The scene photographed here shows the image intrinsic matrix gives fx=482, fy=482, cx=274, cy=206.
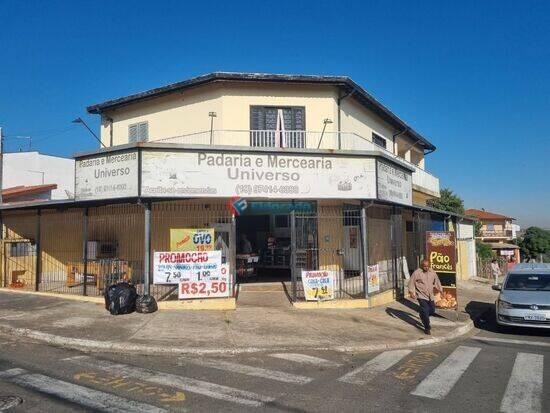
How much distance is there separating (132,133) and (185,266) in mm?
8457

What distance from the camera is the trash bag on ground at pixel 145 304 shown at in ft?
37.5

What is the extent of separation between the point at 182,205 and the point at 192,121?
3642mm

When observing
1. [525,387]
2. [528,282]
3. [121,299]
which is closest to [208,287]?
[121,299]

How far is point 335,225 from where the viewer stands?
1603 centimetres

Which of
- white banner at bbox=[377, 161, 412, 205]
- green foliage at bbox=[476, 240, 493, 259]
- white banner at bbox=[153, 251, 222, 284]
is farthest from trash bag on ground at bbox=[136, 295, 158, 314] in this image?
green foliage at bbox=[476, 240, 493, 259]

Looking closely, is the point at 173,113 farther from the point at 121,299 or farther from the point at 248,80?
the point at 121,299

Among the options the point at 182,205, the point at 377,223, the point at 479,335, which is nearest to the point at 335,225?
the point at 377,223

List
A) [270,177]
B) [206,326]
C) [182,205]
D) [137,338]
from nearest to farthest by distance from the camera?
[137,338] < [206,326] < [270,177] < [182,205]

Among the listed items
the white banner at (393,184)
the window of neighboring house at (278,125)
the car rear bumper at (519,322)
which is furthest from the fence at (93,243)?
the car rear bumper at (519,322)

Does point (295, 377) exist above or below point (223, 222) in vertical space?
below

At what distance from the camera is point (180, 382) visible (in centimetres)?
645

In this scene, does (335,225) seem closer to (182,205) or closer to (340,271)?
(340,271)

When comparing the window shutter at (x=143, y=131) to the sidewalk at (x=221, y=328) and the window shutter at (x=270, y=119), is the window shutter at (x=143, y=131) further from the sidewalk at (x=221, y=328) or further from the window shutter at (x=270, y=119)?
the sidewalk at (x=221, y=328)

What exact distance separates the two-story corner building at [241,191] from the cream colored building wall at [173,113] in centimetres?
5
